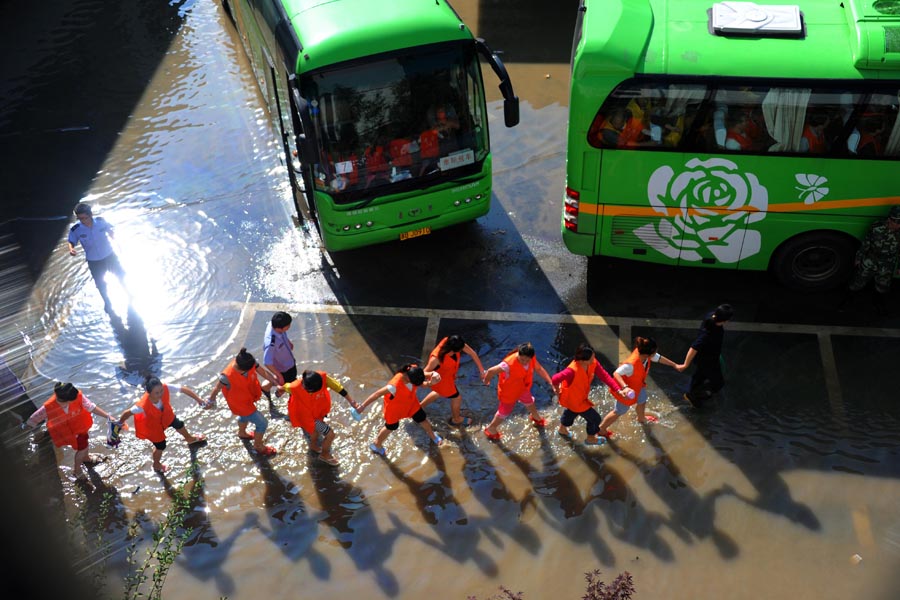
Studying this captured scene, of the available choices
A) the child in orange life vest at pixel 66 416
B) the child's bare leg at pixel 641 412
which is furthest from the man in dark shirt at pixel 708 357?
the child in orange life vest at pixel 66 416

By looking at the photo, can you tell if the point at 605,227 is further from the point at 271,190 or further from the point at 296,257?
the point at 271,190

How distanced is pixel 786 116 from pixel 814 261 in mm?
2074

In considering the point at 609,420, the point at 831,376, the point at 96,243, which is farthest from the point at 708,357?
the point at 96,243

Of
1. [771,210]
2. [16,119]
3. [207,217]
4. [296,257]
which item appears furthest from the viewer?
[16,119]

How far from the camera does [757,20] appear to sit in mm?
8430

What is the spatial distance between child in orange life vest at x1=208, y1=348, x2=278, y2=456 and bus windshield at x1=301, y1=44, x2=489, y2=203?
9.06ft

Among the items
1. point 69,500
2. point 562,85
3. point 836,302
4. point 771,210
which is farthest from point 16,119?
point 836,302

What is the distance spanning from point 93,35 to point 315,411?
41.1ft

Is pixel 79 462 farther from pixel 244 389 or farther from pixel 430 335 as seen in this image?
pixel 430 335

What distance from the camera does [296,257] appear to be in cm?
1061

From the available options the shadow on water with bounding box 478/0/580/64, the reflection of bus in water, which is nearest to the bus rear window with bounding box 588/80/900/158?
the reflection of bus in water

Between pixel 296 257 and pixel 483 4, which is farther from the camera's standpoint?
pixel 483 4

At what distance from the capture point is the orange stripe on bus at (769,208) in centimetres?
870

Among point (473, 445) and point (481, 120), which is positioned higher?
point (481, 120)
